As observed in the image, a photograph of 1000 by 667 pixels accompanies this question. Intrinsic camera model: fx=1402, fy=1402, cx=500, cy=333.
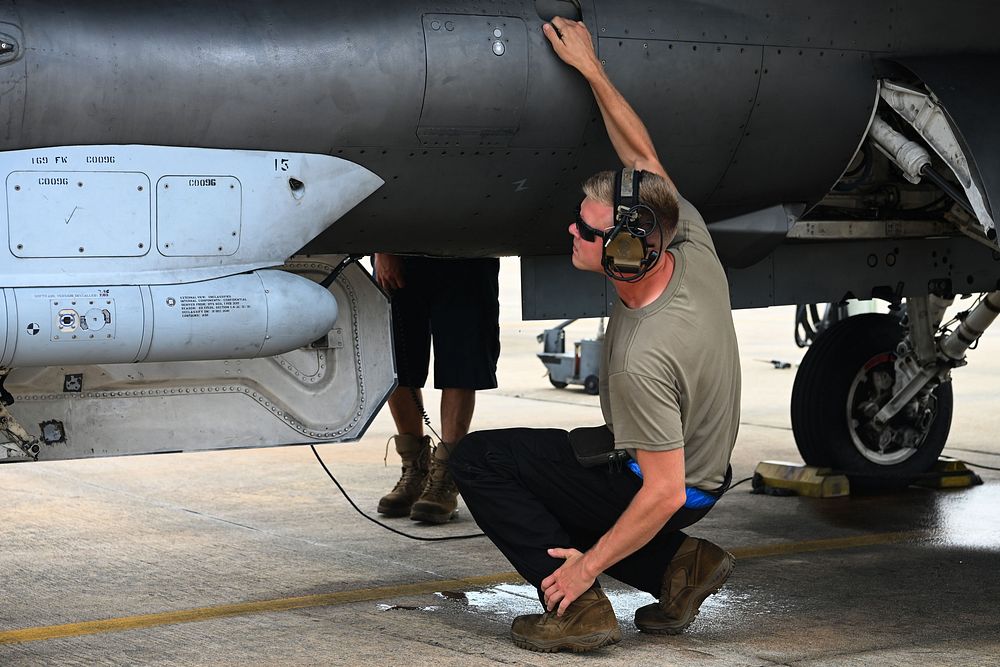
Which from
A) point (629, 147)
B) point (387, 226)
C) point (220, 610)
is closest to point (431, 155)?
point (387, 226)

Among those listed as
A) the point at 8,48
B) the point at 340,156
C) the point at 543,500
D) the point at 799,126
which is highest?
the point at 8,48

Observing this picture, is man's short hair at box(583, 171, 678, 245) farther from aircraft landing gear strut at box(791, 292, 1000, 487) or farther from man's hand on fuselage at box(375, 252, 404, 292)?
aircraft landing gear strut at box(791, 292, 1000, 487)

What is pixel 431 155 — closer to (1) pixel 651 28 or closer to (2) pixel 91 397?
(1) pixel 651 28

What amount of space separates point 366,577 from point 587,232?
1688 millimetres

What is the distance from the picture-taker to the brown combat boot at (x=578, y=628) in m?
3.78

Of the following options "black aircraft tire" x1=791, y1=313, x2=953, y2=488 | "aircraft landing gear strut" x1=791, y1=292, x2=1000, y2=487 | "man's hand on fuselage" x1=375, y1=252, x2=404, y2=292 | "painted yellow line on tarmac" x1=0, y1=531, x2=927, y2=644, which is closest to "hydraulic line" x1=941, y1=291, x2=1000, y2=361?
"aircraft landing gear strut" x1=791, y1=292, x2=1000, y2=487

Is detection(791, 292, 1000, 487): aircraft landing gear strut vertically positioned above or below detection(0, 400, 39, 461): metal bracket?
below

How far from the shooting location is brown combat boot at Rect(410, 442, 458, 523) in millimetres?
5734

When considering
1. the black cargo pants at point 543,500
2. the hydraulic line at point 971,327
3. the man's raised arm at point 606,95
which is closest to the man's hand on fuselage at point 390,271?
the man's raised arm at point 606,95

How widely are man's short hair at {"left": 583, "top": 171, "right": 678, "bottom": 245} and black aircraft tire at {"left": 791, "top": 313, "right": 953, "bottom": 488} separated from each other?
9.82 ft

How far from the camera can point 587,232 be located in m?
3.74

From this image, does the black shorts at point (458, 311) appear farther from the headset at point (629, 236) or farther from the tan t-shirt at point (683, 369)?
the headset at point (629, 236)

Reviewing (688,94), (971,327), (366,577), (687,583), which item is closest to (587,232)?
(688,94)

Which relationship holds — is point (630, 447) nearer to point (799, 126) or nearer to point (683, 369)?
point (683, 369)
